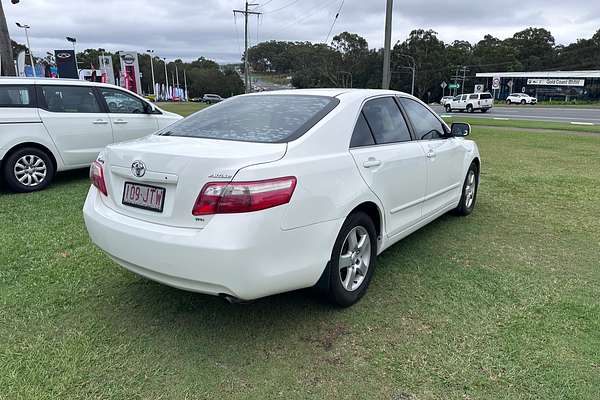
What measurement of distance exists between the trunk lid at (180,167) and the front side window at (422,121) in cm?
191

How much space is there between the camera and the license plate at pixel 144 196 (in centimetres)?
263

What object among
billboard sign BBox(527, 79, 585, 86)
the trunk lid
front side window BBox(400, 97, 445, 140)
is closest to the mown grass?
front side window BBox(400, 97, 445, 140)

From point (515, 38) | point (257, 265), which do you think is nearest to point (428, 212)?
point (257, 265)

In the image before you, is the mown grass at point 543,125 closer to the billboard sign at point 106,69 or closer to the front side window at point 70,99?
the front side window at point 70,99

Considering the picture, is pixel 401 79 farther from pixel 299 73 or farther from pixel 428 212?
pixel 428 212

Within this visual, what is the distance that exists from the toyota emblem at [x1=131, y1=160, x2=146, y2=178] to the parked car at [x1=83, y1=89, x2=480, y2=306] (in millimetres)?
10

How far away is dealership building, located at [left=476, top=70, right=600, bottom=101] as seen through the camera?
63656 mm

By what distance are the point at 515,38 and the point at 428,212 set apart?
11436cm

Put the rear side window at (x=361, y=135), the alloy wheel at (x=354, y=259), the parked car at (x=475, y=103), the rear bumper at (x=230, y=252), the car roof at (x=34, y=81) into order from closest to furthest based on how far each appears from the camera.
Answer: the rear bumper at (x=230, y=252) < the alloy wheel at (x=354, y=259) < the rear side window at (x=361, y=135) < the car roof at (x=34, y=81) < the parked car at (x=475, y=103)

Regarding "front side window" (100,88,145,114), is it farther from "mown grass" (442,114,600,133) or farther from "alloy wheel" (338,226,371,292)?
"mown grass" (442,114,600,133)

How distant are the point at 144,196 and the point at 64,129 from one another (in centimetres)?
503

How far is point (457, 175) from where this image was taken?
4871 mm

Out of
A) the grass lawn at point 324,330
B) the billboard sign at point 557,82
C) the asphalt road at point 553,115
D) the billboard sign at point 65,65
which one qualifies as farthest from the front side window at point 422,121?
the billboard sign at point 557,82

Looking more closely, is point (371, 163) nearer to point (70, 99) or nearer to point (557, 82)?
point (70, 99)
